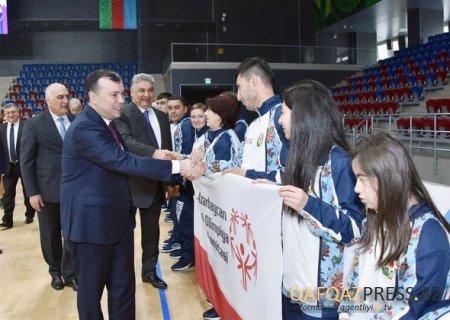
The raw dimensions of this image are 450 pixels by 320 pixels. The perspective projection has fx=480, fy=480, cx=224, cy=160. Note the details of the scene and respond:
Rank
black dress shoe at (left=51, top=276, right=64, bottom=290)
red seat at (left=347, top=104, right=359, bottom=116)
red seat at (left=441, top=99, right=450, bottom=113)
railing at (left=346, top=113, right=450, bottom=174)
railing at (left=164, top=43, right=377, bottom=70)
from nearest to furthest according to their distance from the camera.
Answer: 1. black dress shoe at (left=51, top=276, right=64, bottom=290)
2. railing at (left=346, top=113, right=450, bottom=174)
3. red seat at (left=441, top=99, right=450, bottom=113)
4. red seat at (left=347, top=104, right=359, bottom=116)
5. railing at (left=164, top=43, right=377, bottom=70)

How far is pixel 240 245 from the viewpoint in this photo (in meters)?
2.39

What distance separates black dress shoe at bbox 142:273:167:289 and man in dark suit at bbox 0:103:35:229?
343 cm

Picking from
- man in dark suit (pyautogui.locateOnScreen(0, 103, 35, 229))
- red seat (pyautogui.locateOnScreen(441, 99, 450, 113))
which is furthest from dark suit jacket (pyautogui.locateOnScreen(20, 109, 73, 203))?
red seat (pyautogui.locateOnScreen(441, 99, 450, 113))

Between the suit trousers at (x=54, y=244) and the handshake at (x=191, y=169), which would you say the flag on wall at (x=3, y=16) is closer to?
the suit trousers at (x=54, y=244)

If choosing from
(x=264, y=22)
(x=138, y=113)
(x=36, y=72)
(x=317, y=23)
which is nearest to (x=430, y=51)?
(x=317, y=23)

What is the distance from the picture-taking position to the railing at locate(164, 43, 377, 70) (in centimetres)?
1470

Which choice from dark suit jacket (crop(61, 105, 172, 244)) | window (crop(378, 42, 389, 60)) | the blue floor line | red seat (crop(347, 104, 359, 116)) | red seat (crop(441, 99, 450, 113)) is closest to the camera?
dark suit jacket (crop(61, 105, 172, 244))

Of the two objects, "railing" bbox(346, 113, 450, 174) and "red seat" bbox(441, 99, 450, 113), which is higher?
"red seat" bbox(441, 99, 450, 113)

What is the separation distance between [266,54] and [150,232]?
11783mm

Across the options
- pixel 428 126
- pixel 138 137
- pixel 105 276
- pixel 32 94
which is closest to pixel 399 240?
pixel 105 276

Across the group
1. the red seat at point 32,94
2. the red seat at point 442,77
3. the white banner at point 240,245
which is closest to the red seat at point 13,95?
the red seat at point 32,94

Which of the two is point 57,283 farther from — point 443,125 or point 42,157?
point 443,125

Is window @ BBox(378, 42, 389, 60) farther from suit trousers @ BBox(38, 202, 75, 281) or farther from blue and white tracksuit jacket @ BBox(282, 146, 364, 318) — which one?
blue and white tracksuit jacket @ BBox(282, 146, 364, 318)

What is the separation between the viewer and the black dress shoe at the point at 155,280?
13.2 feet
